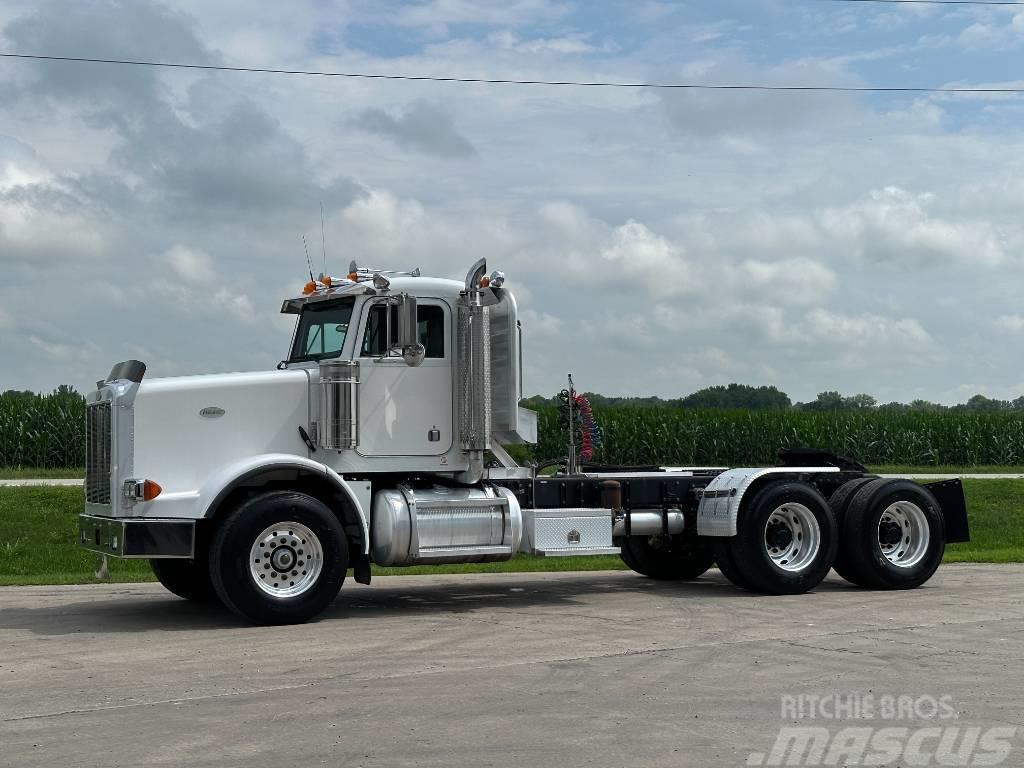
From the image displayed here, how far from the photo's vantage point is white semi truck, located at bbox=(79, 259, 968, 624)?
12.5 m

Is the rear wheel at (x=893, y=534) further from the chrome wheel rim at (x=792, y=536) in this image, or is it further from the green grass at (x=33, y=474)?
the green grass at (x=33, y=474)

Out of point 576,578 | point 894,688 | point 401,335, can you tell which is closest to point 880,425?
point 576,578

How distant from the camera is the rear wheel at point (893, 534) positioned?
49.6 ft

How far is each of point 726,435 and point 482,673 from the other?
118 feet

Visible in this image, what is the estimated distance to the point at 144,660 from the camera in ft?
34.5

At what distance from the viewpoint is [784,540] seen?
15047mm

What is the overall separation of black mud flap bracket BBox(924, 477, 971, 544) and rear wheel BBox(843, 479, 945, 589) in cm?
27

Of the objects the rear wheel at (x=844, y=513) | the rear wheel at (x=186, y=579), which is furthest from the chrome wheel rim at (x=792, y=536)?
the rear wheel at (x=186, y=579)

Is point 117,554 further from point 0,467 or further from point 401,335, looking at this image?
point 0,467

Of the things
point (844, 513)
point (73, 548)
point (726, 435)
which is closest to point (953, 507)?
point (844, 513)

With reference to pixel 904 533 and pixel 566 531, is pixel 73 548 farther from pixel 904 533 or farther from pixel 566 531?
pixel 904 533

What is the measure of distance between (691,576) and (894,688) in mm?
7945

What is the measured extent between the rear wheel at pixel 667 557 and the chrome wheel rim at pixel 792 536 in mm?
1606

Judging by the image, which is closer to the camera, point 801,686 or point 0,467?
point 801,686
